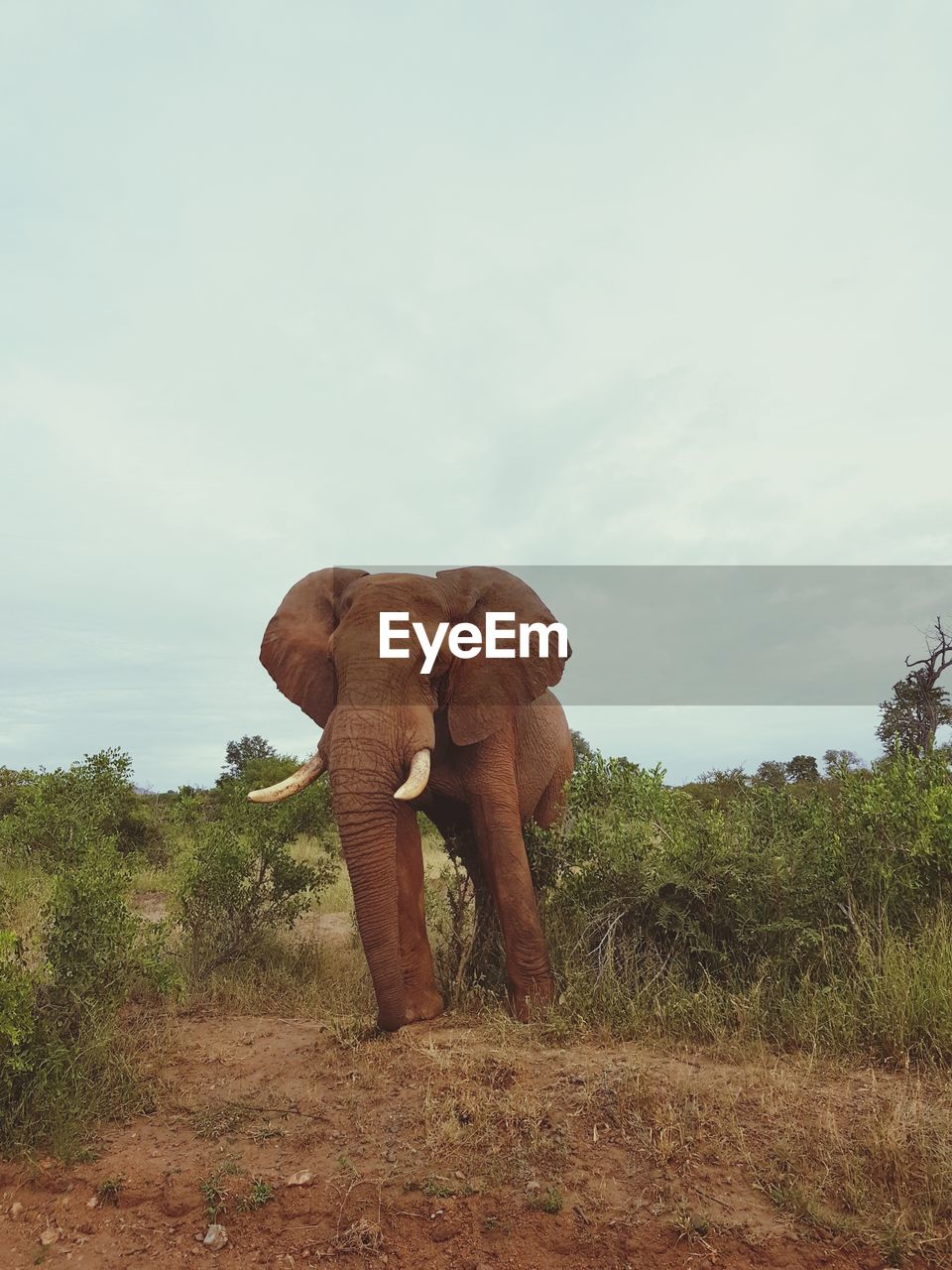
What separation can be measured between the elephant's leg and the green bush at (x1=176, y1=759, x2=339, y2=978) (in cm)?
255

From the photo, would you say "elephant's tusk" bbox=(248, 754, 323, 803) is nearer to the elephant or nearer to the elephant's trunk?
the elephant

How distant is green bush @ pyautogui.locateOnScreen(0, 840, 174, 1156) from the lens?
5.08 m

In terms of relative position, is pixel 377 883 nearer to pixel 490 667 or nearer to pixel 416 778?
pixel 416 778

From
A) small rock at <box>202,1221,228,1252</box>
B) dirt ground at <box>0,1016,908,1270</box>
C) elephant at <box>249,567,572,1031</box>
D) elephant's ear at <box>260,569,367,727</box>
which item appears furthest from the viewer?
elephant's ear at <box>260,569,367,727</box>

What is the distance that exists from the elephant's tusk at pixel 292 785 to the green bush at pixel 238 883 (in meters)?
2.54

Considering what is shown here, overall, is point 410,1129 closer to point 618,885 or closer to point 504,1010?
point 504,1010

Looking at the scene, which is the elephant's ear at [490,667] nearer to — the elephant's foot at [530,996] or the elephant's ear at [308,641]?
the elephant's ear at [308,641]

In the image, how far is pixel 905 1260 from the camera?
12.0 ft

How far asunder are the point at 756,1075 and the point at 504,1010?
255cm

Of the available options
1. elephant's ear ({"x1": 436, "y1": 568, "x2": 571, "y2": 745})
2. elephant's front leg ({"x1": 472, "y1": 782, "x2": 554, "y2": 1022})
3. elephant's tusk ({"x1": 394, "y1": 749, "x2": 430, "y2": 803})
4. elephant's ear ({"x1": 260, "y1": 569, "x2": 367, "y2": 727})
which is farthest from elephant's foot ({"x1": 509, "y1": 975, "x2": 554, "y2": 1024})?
elephant's ear ({"x1": 260, "y1": 569, "x2": 367, "y2": 727})

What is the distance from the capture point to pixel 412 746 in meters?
6.82

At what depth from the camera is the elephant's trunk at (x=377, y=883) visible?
21.3ft

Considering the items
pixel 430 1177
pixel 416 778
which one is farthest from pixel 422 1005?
pixel 430 1177

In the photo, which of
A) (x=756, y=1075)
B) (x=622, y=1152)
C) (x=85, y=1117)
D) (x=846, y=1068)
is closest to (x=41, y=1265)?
(x=85, y=1117)
